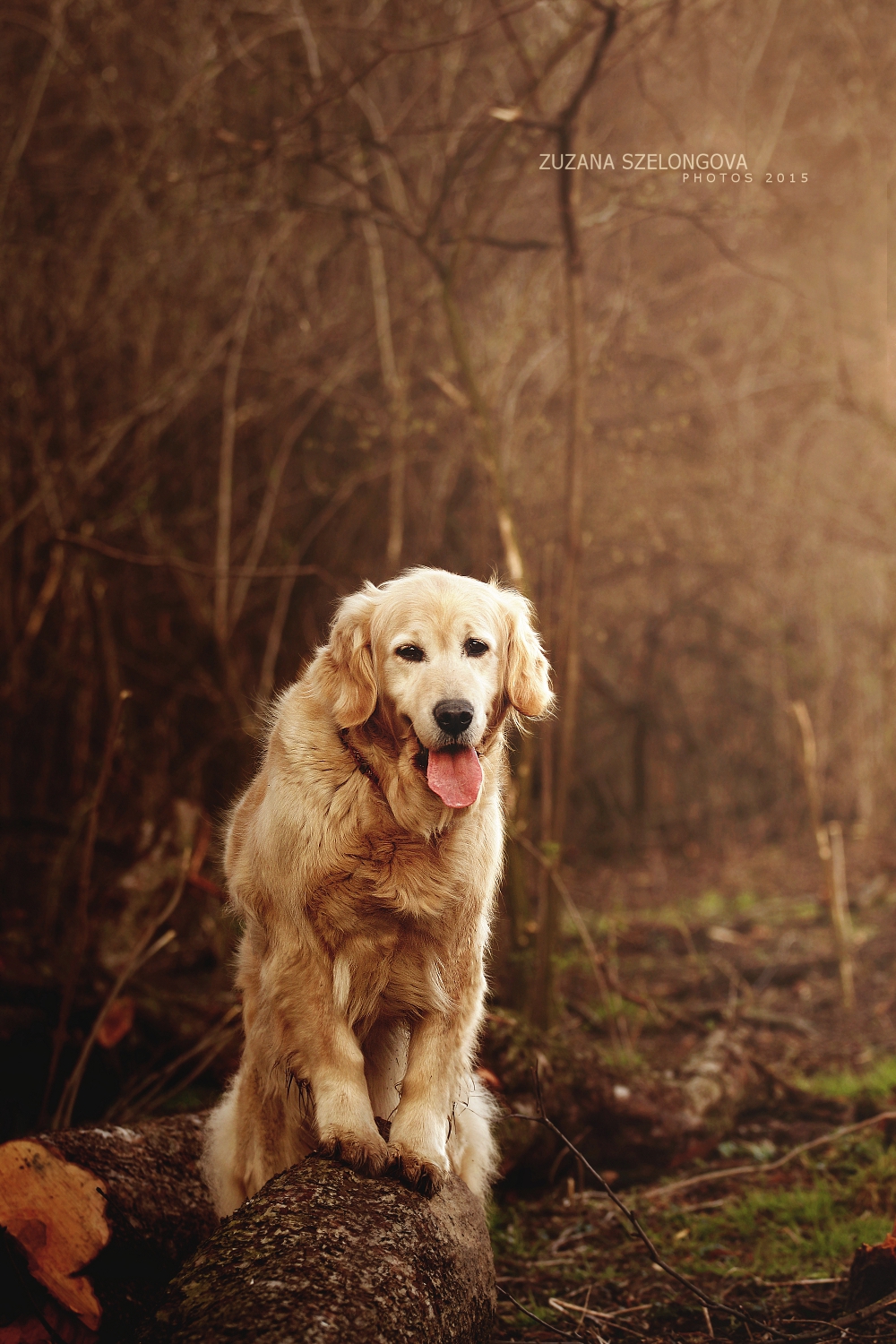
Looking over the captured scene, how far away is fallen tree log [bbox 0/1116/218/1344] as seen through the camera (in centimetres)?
265

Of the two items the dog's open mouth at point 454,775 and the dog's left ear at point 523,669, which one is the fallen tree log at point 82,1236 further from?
the dog's left ear at point 523,669

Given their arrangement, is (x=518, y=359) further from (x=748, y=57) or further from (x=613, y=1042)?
(x=613, y=1042)

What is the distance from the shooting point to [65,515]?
680 centimetres

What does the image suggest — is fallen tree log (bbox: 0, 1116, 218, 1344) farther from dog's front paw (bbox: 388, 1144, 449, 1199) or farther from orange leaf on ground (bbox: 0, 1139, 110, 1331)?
dog's front paw (bbox: 388, 1144, 449, 1199)

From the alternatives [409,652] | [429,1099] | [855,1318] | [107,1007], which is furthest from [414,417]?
[855,1318]

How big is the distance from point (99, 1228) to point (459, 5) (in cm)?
793

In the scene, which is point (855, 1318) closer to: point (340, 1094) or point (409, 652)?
point (340, 1094)

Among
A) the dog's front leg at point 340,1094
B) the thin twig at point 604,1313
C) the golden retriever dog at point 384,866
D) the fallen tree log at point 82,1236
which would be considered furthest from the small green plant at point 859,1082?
the fallen tree log at point 82,1236

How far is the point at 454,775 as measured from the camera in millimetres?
2529

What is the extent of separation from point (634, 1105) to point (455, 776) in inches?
101

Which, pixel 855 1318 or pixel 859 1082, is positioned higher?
pixel 855 1318

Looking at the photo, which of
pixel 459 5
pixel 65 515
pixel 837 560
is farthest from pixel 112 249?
pixel 837 560

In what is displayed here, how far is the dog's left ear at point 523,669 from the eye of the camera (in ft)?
9.37

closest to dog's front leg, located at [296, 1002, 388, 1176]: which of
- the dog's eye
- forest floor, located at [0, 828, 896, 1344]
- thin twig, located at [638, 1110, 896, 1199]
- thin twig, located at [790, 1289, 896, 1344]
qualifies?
forest floor, located at [0, 828, 896, 1344]
